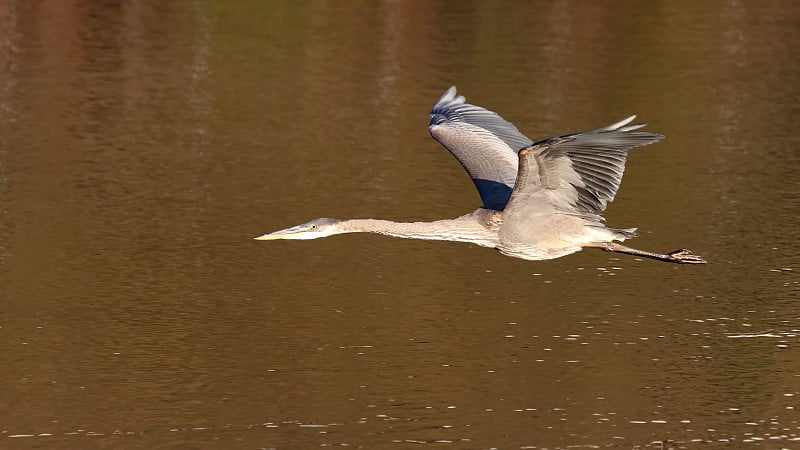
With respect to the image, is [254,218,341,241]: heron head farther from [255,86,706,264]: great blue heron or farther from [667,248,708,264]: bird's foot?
[667,248,708,264]: bird's foot

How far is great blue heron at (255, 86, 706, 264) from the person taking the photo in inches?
336

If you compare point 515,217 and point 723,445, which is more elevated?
point 515,217

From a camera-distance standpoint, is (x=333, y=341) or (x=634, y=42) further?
(x=634, y=42)

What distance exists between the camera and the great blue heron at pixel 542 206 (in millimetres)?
8523

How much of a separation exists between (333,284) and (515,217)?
67.3 inches

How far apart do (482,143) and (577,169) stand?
1.62 m

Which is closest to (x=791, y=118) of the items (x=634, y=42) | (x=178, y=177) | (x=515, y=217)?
(x=634, y=42)

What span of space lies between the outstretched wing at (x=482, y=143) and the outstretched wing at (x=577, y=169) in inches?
19.4

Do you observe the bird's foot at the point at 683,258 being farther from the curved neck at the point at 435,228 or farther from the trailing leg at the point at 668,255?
the curved neck at the point at 435,228

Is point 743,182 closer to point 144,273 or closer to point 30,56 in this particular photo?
point 144,273

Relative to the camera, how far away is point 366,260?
Result: 434 inches

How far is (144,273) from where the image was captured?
1059 cm

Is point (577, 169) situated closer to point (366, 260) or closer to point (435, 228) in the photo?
point (435, 228)

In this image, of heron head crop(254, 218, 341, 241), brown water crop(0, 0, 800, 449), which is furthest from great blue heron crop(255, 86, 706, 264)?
brown water crop(0, 0, 800, 449)
